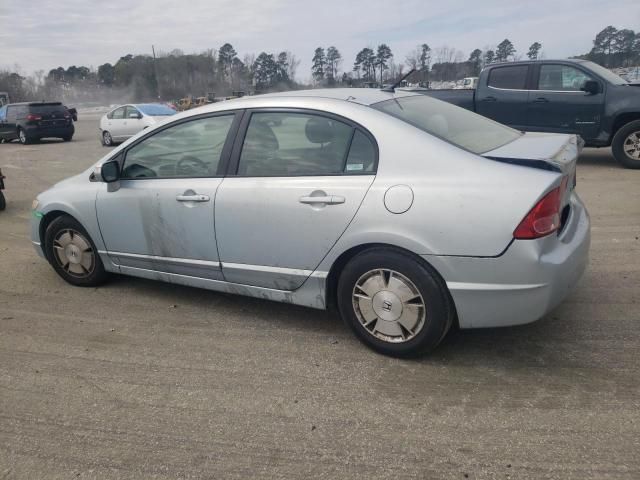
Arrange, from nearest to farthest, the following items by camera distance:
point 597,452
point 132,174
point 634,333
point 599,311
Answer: point 597,452 → point 634,333 → point 599,311 → point 132,174

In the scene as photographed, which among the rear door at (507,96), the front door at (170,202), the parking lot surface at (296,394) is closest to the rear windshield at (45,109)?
the rear door at (507,96)

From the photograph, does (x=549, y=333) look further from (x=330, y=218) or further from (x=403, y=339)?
(x=330, y=218)

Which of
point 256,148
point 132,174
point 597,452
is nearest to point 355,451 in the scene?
point 597,452

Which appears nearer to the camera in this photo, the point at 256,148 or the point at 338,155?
the point at 338,155

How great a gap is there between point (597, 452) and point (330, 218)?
1.75 m

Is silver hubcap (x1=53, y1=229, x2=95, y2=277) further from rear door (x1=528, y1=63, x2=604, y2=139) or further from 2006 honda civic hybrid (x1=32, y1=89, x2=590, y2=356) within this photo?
rear door (x1=528, y1=63, x2=604, y2=139)

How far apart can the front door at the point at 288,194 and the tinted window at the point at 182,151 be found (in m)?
0.21

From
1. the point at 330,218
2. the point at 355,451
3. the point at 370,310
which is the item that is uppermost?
the point at 330,218

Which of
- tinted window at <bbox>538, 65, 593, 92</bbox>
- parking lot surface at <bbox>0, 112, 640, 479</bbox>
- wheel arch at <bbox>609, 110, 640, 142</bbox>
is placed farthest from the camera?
tinted window at <bbox>538, 65, 593, 92</bbox>

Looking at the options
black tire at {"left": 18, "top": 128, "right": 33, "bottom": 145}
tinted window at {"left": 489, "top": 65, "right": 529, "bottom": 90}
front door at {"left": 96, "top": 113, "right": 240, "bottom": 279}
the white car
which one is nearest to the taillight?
front door at {"left": 96, "top": 113, "right": 240, "bottom": 279}

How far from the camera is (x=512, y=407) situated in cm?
274

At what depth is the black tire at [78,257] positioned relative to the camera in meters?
4.49

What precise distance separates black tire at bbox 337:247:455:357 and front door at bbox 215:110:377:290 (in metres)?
0.23

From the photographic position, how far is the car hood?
2.94 m
